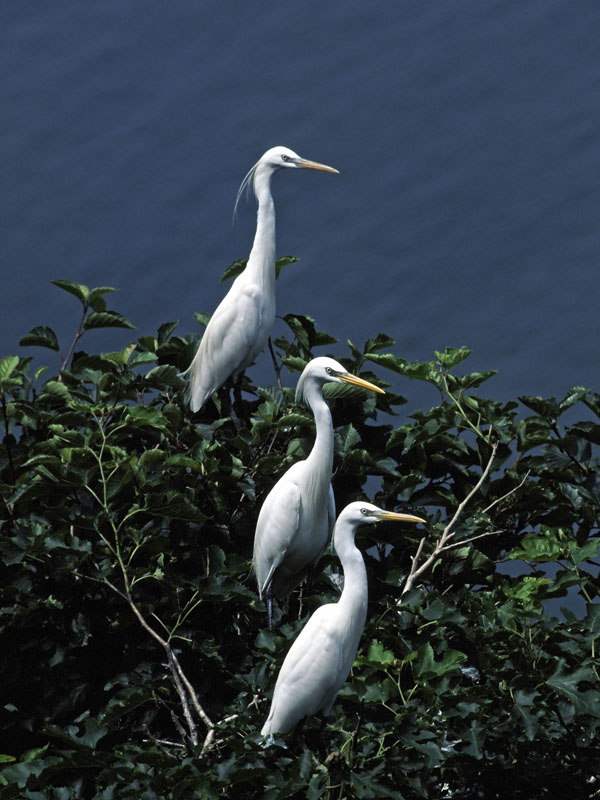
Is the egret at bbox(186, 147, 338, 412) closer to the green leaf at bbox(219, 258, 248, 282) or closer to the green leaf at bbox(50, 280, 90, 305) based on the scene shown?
the green leaf at bbox(219, 258, 248, 282)

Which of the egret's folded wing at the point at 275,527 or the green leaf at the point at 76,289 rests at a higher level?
the green leaf at the point at 76,289

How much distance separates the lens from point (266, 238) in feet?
16.6

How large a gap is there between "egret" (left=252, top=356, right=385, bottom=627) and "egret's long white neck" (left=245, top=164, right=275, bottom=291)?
1.01 metres

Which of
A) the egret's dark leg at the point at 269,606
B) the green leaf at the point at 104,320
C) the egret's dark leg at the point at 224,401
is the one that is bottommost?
the egret's dark leg at the point at 269,606

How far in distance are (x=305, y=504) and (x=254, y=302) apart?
1.09 metres

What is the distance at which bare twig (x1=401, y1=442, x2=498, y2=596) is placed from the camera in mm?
3920

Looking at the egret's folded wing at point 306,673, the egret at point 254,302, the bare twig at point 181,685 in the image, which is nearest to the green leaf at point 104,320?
the egret at point 254,302

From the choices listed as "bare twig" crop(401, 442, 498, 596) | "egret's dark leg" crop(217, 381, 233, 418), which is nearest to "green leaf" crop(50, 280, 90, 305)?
"egret's dark leg" crop(217, 381, 233, 418)

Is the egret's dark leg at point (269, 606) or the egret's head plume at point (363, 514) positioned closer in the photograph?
the egret's head plume at point (363, 514)

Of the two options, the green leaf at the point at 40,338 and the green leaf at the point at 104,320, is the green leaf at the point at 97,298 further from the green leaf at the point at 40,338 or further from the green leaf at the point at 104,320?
the green leaf at the point at 40,338

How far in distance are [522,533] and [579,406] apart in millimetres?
3604

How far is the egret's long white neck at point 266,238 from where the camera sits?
5086 millimetres

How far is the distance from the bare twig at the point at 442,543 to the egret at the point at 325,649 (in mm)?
313

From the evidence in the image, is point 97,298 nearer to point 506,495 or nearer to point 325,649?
point 506,495
